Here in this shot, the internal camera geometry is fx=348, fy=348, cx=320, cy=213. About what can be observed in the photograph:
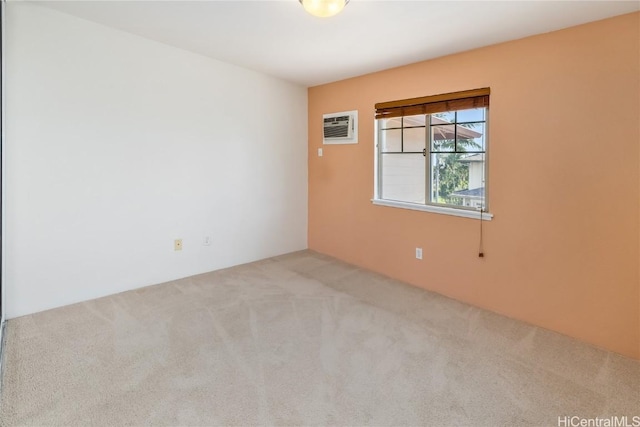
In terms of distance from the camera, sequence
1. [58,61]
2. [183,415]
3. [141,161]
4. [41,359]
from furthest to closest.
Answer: [141,161] < [58,61] < [41,359] < [183,415]

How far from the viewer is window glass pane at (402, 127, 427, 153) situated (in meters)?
3.49

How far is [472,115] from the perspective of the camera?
309cm

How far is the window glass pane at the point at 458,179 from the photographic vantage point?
3.08m

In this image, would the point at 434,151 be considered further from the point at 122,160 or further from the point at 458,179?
the point at 122,160

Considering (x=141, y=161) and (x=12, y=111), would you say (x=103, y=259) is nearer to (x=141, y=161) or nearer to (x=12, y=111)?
(x=141, y=161)

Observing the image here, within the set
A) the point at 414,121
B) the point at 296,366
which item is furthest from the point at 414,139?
the point at 296,366

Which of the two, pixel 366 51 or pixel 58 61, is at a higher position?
pixel 366 51

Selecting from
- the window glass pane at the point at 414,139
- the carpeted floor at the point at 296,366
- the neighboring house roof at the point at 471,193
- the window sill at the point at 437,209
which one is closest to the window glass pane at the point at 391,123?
the window glass pane at the point at 414,139

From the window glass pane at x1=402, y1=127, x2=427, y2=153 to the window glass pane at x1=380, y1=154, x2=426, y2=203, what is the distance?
0.07 meters

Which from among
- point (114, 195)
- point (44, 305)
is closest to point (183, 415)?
point (44, 305)

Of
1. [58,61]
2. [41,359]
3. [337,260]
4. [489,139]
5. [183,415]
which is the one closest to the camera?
[183,415]

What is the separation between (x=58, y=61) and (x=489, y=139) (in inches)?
137

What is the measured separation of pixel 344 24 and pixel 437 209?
180 centimetres

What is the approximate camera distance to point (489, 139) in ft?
9.59
